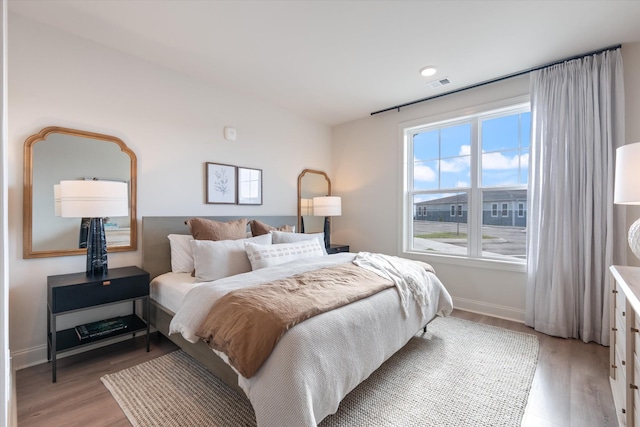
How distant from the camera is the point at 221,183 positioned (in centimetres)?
334

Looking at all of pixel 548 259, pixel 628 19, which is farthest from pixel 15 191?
pixel 628 19

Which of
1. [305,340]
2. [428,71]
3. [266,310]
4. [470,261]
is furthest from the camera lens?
[470,261]

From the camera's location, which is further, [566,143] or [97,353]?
[566,143]

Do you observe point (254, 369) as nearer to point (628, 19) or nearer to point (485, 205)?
point (485, 205)

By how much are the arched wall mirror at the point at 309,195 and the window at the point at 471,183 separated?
132 centimetres

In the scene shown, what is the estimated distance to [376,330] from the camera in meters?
1.78

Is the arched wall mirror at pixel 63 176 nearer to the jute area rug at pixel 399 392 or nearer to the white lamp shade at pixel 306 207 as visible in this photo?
the jute area rug at pixel 399 392

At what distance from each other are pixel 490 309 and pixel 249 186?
3.18 m

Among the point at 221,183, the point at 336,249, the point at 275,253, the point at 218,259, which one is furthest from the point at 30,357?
the point at 336,249

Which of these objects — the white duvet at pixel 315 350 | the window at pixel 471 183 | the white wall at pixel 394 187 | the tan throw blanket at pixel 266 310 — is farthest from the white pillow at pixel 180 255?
the window at pixel 471 183

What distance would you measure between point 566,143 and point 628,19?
0.96 metres

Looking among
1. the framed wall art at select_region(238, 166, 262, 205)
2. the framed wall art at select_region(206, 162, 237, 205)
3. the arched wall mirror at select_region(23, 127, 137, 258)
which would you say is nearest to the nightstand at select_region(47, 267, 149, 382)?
the arched wall mirror at select_region(23, 127, 137, 258)

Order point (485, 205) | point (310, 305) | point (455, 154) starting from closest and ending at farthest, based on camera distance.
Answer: point (310, 305) → point (485, 205) → point (455, 154)

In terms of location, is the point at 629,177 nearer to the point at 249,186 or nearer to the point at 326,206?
the point at 326,206
